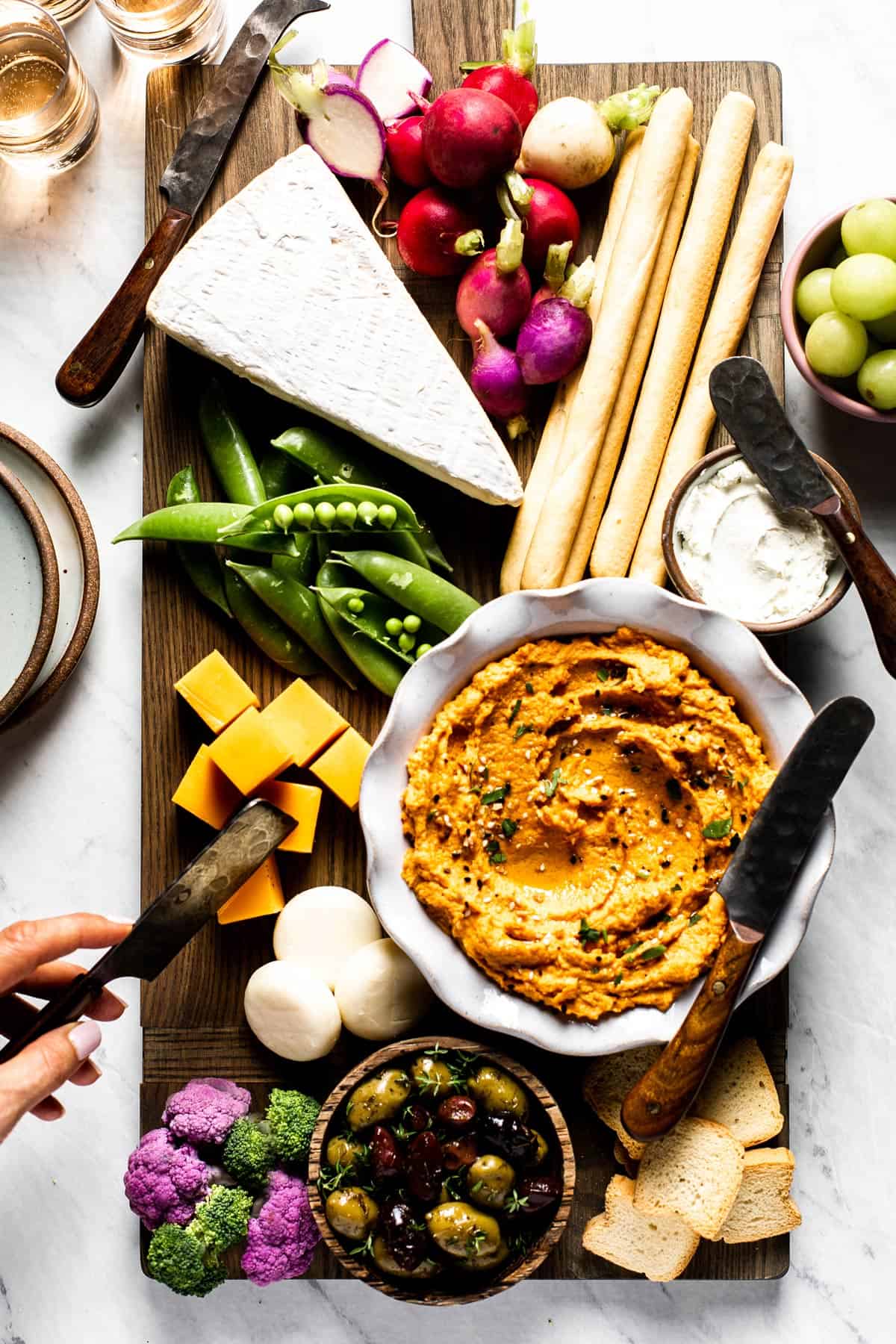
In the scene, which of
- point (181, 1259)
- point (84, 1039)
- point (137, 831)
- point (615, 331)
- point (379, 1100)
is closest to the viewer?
point (84, 1039)

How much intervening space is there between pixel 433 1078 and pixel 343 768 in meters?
0.75

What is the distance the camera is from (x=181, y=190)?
9.87ft

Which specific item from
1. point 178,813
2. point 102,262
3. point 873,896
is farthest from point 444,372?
point 873,896

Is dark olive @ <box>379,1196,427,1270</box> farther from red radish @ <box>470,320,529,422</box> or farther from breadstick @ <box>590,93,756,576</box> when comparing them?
red radish @ <box>470,320,529,422</box>

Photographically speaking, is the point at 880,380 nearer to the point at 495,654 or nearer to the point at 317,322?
the point at 495,654

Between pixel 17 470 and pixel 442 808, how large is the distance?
141 cm

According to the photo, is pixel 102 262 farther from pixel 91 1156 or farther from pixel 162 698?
pixel 91 1156

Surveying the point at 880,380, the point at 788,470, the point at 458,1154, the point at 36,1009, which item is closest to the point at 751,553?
the point at 788,470

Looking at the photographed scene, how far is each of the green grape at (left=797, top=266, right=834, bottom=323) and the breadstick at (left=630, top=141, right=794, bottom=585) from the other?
14 centimetres

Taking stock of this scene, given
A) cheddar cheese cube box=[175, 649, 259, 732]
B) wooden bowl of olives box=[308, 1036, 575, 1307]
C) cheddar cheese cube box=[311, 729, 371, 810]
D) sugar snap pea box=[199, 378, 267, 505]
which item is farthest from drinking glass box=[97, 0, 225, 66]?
wooden bowl of olives box=[308, 1036, 575, 1307]

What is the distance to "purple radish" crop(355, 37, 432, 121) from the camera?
2955 millimetres

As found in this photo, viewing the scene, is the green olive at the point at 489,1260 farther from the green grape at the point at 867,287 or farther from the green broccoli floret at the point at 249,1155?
the green grape at the point at 867,287

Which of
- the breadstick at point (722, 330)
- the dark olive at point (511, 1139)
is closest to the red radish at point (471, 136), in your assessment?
the breadstick at point (722, 330)

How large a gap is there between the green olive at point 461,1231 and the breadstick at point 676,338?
1.48 meters
